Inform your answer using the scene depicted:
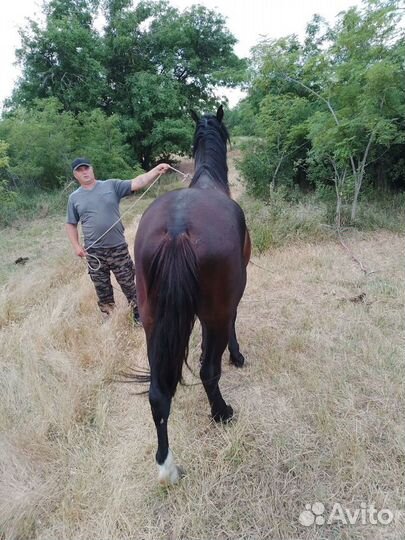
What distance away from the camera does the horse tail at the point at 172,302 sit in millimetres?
1599

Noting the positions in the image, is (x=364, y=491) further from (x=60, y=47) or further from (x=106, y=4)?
(x=106, y=4)

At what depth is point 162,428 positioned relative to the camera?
1.76m

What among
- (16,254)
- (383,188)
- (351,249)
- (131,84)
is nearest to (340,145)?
(351,249)

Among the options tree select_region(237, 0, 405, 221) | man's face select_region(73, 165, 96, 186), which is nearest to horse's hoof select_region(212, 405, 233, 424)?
man's face select_region(73, 165, 96, 186)

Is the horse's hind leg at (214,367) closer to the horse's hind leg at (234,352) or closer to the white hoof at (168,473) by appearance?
the white hoof at (168,473)

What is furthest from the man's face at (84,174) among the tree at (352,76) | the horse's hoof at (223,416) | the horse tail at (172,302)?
the tree at (352,76)

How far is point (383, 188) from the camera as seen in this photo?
700cm

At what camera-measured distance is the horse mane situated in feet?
8.34

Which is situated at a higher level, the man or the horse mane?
the horse mane

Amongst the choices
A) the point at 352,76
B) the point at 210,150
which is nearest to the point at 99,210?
the point at 210,150

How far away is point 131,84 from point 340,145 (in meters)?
11.8

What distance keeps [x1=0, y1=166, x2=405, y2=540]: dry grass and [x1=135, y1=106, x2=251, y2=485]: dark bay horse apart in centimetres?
26

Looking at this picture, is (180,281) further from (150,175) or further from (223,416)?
(150,175)

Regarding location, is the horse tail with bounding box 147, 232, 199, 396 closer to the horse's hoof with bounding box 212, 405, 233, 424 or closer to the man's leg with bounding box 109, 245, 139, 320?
the horse's hoof with bounding box 212, 405, 233, 424
